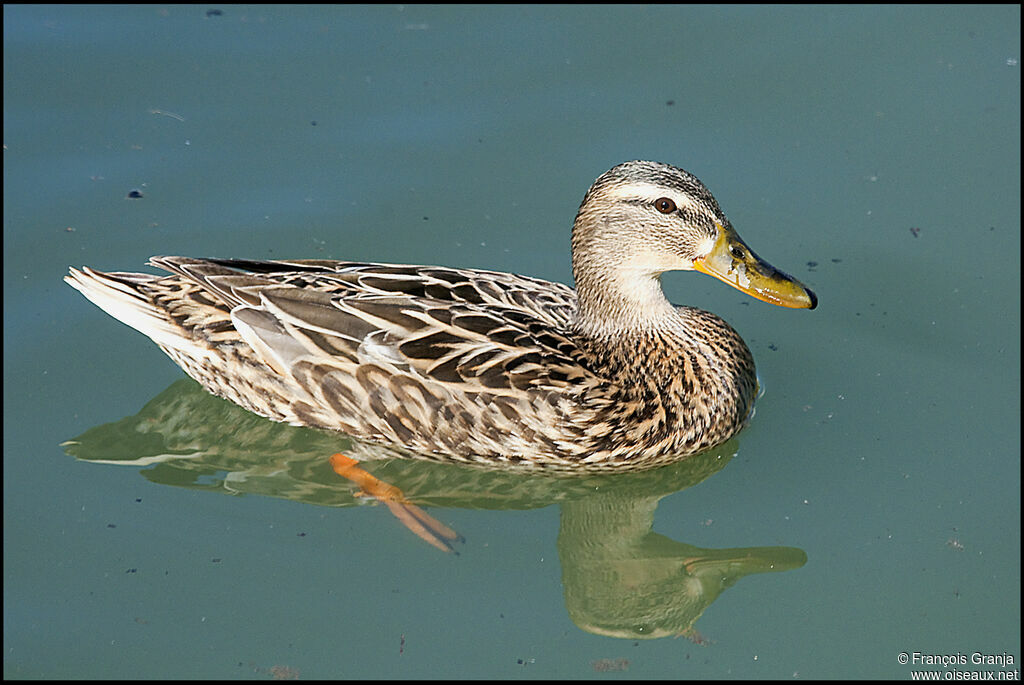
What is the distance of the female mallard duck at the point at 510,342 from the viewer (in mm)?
6680

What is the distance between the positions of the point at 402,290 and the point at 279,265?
0.76m

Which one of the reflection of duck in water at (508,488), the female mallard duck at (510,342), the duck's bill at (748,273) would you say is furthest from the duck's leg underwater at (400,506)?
the duck's bill at (748,273)

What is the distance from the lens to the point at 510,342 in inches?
265

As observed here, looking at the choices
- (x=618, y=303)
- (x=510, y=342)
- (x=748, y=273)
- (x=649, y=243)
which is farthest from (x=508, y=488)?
(x=748, y=273)

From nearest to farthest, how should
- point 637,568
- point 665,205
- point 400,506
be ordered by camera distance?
1. point 665,205
2. point 637,568
3. point 400,506

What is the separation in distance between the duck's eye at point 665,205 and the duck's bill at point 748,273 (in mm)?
301

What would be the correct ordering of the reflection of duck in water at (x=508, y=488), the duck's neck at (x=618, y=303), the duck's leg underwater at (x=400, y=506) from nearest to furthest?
the reflection of duck in water at (x=508, y=488)
the duck's leg underwater at (x=400, y=506)
the duck's neck at (x=618, y=303)

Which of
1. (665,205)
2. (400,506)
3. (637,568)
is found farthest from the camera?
(400,506)

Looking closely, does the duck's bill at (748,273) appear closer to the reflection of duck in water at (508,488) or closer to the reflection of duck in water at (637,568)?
the reflection of duck in water at (508,488)

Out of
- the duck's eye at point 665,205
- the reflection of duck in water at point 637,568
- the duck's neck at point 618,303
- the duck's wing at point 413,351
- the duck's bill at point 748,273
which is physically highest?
the duck's eye at point 665,205

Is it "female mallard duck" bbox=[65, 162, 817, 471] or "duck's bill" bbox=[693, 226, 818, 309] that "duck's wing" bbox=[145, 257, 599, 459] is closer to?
"female mallard duck" bbox=[65, 162, 817, 471]

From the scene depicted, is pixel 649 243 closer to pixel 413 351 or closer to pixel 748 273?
pixel 748 273

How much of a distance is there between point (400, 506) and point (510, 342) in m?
1.01

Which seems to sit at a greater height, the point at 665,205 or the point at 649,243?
the point at 665,205
